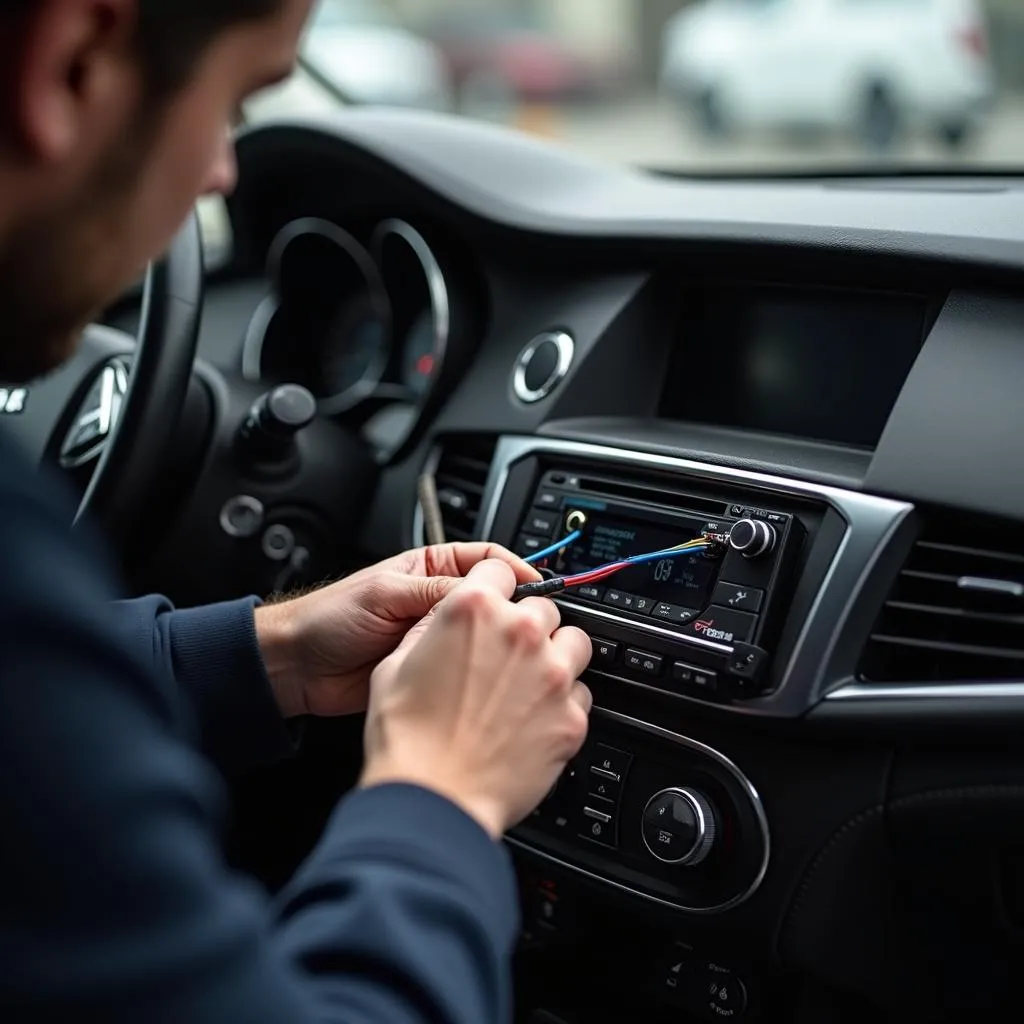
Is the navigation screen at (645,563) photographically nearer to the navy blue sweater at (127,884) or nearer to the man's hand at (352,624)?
the man's hand at (352,624)

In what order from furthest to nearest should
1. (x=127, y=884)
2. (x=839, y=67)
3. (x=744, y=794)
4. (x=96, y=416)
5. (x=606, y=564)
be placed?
(x=839, y=67)
(x=96, y=416)
(x=606, y=564)
(x=744, y=794)
(x=127, y=884)

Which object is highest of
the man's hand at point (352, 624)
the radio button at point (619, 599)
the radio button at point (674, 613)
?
the radio button at point (674, 613)

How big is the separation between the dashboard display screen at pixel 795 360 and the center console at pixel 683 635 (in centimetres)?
17

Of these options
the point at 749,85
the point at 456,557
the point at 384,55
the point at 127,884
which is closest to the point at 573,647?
the point at 456,557

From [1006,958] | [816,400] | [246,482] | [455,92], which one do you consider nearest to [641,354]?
[816,400]

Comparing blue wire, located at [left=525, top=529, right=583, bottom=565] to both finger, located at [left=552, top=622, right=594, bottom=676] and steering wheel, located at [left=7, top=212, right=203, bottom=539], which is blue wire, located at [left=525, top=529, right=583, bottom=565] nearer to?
finger, located at [left=552, top=622, right=594, bottom=676]

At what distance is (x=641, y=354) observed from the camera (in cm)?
162

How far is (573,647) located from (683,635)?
0.26 meters

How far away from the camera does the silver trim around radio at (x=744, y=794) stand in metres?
1.29

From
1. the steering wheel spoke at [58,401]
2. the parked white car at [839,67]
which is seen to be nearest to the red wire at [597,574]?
the steering wheel spoke at [58,401]

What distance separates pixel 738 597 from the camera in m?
1.27

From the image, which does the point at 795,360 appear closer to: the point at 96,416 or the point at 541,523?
the point at 541,523

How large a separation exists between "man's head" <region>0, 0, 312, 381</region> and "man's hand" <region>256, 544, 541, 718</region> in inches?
19.2

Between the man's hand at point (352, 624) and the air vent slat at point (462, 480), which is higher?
the air vent slat at point (462, 480)
